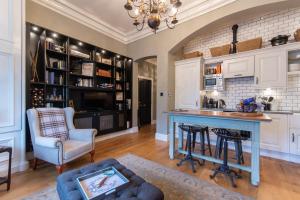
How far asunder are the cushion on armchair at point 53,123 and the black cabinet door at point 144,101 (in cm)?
393

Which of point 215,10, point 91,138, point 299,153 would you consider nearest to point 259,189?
point 299,153

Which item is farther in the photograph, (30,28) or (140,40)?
(140,40)

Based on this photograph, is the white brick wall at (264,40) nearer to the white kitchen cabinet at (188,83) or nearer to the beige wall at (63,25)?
the white kitchen cabinet at (188,83)

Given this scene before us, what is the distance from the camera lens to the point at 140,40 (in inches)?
199

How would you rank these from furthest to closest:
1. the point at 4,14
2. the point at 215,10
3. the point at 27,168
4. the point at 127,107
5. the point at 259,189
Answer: the point at 127,107 → the point at 215,10 → the point at 27,168 → the point at 4,14 → the point at 259,189

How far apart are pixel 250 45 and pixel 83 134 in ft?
13.6

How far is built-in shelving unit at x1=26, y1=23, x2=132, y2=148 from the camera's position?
2.97 metres

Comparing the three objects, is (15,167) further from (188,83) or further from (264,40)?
(264,40)

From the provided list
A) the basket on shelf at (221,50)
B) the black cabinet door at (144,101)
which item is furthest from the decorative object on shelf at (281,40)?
the black cabinet door at (144,101)

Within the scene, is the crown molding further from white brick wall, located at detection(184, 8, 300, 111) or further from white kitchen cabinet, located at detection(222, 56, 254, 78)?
white kitchen cabinet, located at detection(222, 56, 254, 78)

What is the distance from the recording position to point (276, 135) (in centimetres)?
310

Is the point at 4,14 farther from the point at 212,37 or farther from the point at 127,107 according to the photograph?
the point at 212,37

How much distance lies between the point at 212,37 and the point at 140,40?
2262mm

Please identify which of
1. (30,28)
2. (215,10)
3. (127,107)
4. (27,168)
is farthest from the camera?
(127,107)
